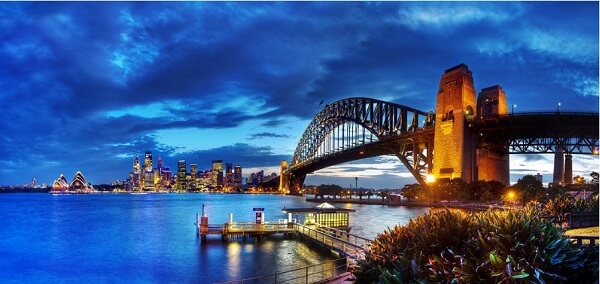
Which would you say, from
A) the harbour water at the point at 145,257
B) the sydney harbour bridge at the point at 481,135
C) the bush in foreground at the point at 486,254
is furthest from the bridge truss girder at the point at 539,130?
the bush in foreground at the point at 486,254

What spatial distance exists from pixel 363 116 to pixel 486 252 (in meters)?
111

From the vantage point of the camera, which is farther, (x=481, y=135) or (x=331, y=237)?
(x=481, y=135)

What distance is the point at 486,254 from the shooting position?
870cm

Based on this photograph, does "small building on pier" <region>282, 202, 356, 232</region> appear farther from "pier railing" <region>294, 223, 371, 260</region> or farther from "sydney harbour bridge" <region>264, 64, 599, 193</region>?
"sydney harbour bridge" <region>264, 64, 599, 193</region>

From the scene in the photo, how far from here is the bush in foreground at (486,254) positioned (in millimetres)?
8414

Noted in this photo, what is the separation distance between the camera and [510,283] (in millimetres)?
8117

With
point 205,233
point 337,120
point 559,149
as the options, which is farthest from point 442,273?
point 337,120

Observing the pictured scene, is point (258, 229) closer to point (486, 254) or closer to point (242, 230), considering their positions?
point (242, 230)

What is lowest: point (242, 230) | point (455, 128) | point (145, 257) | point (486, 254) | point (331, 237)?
point (145, 257)

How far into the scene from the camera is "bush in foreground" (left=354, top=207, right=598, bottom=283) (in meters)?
8.41

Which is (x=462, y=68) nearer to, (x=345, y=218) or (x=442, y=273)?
(x=345, y=218)

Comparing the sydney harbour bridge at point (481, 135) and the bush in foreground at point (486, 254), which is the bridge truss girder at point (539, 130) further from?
the bush in foreground at point (486, 254)

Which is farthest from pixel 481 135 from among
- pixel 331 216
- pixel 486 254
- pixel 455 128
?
pixel 486 254

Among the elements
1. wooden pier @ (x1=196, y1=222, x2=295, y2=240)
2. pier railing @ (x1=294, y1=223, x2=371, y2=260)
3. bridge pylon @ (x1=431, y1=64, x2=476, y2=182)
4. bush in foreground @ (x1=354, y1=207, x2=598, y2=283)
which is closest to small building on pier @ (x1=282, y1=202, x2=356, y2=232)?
pier railing @ (x1=294, y1=223, x2=371, y2=260)
